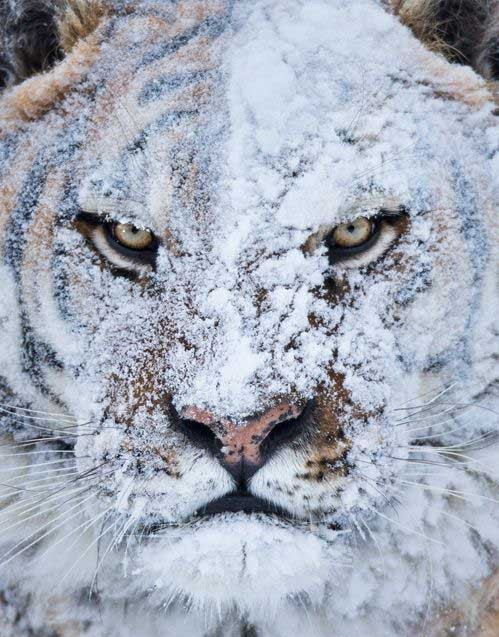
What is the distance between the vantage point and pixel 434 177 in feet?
5.47

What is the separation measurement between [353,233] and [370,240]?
1.9 inches

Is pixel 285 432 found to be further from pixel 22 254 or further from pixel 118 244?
pixel 22 254

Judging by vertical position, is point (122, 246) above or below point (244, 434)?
above

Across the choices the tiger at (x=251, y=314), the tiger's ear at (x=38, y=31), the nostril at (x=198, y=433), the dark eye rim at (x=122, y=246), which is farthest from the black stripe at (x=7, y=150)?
the nostril at (x=198, y=433)

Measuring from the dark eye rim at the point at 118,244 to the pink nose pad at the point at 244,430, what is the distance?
42 centimetres

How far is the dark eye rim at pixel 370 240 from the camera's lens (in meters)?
1.62

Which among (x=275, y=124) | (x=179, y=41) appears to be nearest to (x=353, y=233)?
(x=275, y=124)

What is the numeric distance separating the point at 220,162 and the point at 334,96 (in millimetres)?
306

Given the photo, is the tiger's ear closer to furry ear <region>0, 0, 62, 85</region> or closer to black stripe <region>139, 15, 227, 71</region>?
furry ear <region>0, 0, 62, 85</region>

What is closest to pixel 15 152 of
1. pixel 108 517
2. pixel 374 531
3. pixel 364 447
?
pixel 108 517

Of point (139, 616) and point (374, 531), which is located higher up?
point (374, 531)

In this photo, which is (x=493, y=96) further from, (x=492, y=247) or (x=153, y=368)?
(x=153, y=368)

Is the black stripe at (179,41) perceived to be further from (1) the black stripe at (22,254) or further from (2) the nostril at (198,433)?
(2) the nostril at (198,433)

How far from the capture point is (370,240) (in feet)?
5.41
